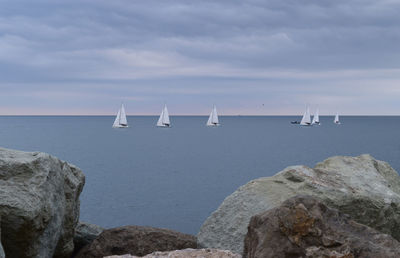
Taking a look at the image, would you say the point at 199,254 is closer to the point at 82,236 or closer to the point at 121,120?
the point at 82,236

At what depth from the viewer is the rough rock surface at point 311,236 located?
16.1 ft

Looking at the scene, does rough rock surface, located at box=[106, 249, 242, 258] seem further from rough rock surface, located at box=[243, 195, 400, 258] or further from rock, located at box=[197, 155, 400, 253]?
rock, located at box=[197, 155, 400, 253]

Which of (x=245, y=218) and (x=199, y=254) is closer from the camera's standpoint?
(x=199, y=254)

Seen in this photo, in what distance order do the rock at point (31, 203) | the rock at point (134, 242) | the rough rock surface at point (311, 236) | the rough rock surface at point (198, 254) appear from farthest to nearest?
the rock at point (134, 242)
the rock at point (31, 203)
the rough rock surface at point (198, 254)
the rough rock surface at point (311, 236)

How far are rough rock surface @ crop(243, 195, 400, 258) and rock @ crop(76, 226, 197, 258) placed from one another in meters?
4.00

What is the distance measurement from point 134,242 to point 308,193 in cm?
329

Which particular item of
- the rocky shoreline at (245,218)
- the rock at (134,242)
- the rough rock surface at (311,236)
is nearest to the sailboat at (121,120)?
the rock at (134,242)

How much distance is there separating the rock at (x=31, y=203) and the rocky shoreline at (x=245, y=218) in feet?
0.05

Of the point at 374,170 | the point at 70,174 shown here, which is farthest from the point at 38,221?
the point at 374,170

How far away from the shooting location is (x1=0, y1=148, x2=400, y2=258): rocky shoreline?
5.05 m

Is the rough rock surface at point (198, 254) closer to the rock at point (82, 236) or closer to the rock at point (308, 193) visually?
the rock at point (308, 193)

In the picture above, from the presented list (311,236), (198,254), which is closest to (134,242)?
(198,254)

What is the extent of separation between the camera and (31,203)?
281 inches

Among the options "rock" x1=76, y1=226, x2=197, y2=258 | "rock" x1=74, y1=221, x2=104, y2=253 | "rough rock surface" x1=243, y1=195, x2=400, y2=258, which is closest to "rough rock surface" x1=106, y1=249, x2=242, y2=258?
"rough rock surface" x1=243, y1=195, x2=400, y2=258
